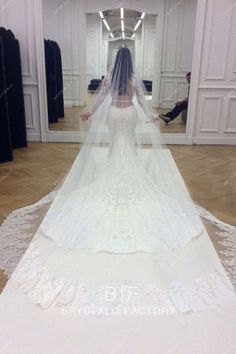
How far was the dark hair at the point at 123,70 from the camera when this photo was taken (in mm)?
2605

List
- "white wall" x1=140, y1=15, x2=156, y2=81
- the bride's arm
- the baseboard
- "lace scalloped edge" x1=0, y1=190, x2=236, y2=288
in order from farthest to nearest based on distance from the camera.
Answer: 1. the baseboard
2. "white wall" x1=140, y1=15, x2=156, y2=81
3. the bride's arm
4. "lace scalloped edge" x1=0, y1=190, x2=236, y2=288

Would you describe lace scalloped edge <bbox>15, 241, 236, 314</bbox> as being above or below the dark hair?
below

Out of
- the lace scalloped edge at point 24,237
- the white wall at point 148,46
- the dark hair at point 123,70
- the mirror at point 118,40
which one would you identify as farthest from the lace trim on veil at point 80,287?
the white wall at point 148,46

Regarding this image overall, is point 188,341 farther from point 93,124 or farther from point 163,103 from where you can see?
point 163,103

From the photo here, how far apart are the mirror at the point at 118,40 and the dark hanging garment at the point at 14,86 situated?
59 centimetres

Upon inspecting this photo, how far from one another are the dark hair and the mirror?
193cm

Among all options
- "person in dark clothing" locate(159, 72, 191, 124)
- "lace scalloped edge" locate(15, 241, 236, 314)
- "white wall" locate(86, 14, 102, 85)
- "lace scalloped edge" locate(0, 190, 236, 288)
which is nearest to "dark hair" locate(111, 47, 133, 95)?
"lace scalloped edge" locate(0, 190, 236, 288)

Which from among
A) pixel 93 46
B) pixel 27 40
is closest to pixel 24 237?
pixel 93 46

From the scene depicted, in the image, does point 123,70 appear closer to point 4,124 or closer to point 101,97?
point 101,97

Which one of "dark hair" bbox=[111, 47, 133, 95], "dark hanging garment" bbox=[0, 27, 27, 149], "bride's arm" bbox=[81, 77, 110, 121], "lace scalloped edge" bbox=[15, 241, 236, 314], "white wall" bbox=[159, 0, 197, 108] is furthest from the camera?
"white wall" bbox=[159, 0, 197, 108]

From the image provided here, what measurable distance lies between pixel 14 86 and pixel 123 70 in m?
2.59

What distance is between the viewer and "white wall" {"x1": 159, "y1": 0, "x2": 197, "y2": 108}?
4.85 meters

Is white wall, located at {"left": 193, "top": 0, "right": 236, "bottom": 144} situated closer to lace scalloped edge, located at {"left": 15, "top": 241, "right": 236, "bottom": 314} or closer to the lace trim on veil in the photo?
the lace trim on veil

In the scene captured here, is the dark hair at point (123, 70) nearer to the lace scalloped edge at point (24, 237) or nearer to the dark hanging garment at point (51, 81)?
the lace scalloped edge at point (24, 237)
